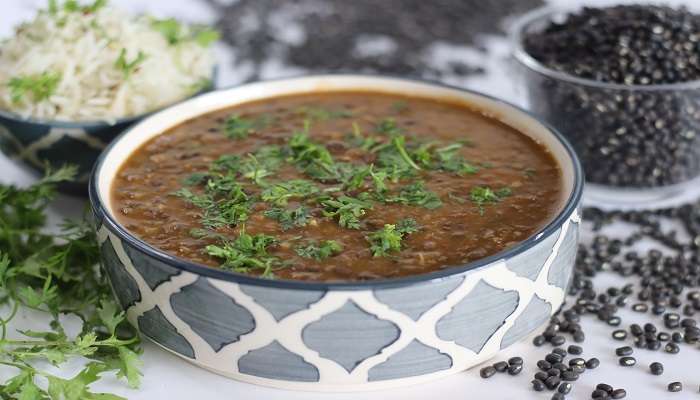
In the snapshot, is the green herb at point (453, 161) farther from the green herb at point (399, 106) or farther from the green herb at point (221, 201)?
the green herb at point (221, 201)

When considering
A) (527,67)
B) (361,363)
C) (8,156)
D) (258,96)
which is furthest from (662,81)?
(8,156)

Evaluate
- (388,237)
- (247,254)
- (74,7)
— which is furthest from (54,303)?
(74,7)

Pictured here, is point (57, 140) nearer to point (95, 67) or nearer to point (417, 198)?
point (95, 67)

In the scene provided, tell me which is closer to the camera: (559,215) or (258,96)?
(559,215)

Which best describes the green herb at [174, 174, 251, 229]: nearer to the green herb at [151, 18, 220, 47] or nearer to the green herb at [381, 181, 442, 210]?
the green herb at [381, 181, 442, 210]

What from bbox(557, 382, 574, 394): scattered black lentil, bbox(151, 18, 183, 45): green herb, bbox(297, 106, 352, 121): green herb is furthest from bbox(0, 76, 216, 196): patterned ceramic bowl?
bbox(557, 382, 574, 394): scattered black lentil

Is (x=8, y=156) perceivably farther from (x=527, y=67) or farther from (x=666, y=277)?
(x=666, y=277)
